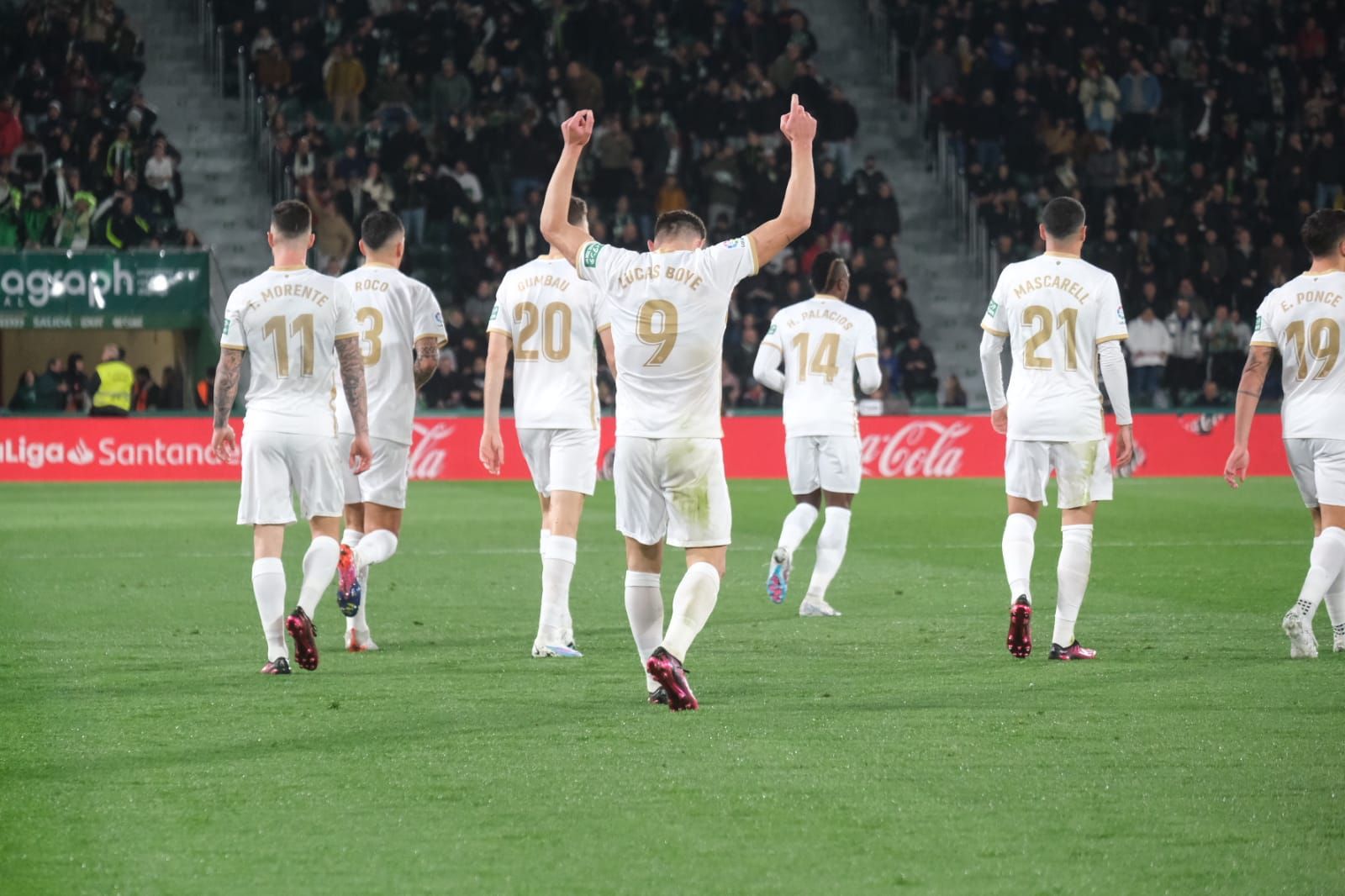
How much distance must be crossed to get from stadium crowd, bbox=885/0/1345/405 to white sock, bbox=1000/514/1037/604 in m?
18.3

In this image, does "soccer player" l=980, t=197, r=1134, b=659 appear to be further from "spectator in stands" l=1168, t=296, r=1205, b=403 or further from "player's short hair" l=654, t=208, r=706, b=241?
"spectator in stands" l=1168, t=296, r=1205, b=403

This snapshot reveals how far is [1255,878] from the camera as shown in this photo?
4.74 m

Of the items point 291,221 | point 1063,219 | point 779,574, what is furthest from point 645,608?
point 779,574

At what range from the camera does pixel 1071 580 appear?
29.4 feet

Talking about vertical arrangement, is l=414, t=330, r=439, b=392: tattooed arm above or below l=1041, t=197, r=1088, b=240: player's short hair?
below

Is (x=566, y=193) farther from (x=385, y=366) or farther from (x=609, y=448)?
(x=609, y=448)

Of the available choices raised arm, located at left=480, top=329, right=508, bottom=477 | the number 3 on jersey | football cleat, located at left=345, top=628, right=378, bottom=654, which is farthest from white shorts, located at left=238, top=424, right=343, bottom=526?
the number 3 on jersey

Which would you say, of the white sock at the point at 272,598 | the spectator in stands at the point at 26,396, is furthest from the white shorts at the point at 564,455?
the spectator in stands at the point at 26,396

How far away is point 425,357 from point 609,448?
14.6 m

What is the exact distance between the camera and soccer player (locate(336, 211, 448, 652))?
958 centimetres

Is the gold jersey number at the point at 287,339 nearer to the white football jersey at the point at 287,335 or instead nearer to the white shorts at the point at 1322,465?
the white football jersey at the point at 287,335

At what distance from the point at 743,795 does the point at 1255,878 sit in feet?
5.20

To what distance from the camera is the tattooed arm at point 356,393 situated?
8492mm

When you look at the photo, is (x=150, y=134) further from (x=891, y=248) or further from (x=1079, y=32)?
(x=1079, y=32)
